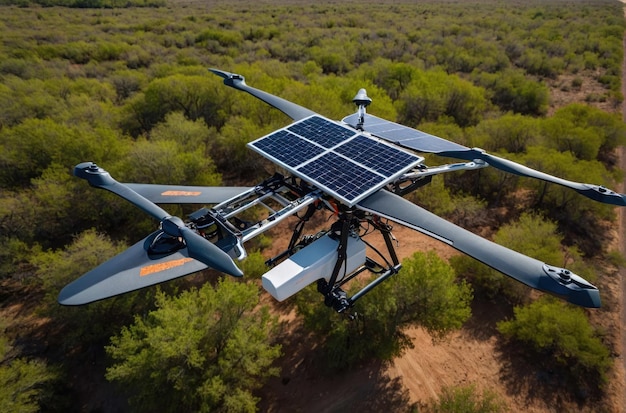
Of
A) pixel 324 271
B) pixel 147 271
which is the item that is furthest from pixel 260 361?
pixel 147 271

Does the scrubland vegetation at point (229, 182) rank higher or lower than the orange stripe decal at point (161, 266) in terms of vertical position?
lower

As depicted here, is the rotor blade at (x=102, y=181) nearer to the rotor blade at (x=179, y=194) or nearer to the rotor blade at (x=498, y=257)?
the rotor blade at (x=179, y=194)

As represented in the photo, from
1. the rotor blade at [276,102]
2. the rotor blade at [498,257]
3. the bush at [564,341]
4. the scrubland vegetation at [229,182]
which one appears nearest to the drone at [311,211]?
the rotor blade at [498,257]

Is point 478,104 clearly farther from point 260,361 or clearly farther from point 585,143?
point 260,361

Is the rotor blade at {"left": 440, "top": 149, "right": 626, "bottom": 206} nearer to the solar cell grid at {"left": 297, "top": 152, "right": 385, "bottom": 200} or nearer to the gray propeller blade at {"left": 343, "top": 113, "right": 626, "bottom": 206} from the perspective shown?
the gray propeller blade at {"left": 343, "top": 113, "right": 626, "bottom": 206}

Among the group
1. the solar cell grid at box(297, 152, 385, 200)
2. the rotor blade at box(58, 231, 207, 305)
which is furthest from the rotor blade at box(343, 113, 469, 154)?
the rotor blade at box(58, 231, 207, 305)

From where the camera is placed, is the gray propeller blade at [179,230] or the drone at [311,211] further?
the drone at [311,211]
